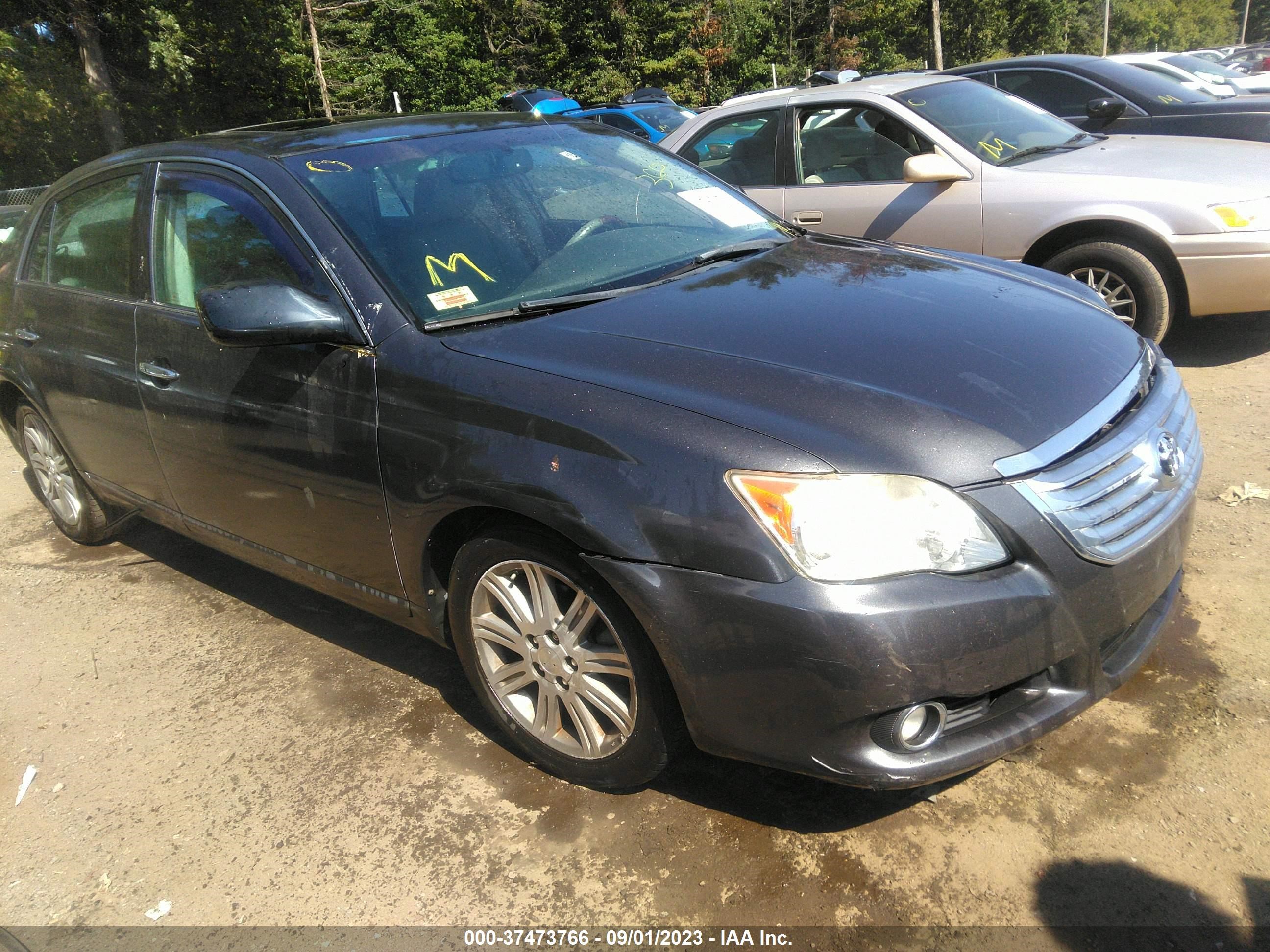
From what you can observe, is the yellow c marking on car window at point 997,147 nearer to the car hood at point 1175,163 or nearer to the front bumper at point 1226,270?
the car hood at point 1175,163

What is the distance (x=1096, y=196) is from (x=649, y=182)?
2881mm

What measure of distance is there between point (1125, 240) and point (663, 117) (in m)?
10.2

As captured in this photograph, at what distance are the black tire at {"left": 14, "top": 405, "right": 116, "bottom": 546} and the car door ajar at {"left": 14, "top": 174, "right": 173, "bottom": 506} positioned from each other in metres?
0.25

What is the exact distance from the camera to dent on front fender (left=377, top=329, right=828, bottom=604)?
2.11 m

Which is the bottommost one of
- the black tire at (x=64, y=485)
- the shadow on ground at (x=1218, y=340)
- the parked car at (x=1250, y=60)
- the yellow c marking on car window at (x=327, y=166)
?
the parked car at (x=1250, y=60)

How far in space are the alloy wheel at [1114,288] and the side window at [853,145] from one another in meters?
1.13

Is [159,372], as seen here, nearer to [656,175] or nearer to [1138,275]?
[656,175]

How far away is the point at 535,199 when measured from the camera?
125 inches

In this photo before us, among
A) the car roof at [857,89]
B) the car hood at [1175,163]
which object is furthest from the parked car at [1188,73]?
the car roof at [857,89]

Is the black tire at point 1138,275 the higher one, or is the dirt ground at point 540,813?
the black tire at point 1138,275

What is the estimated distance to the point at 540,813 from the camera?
2.65m

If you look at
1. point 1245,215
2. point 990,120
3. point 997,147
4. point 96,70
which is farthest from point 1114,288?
point 96,70

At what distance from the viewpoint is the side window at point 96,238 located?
11.9 ft

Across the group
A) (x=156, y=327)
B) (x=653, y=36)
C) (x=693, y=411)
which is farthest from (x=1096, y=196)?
(x=653, y=36)
